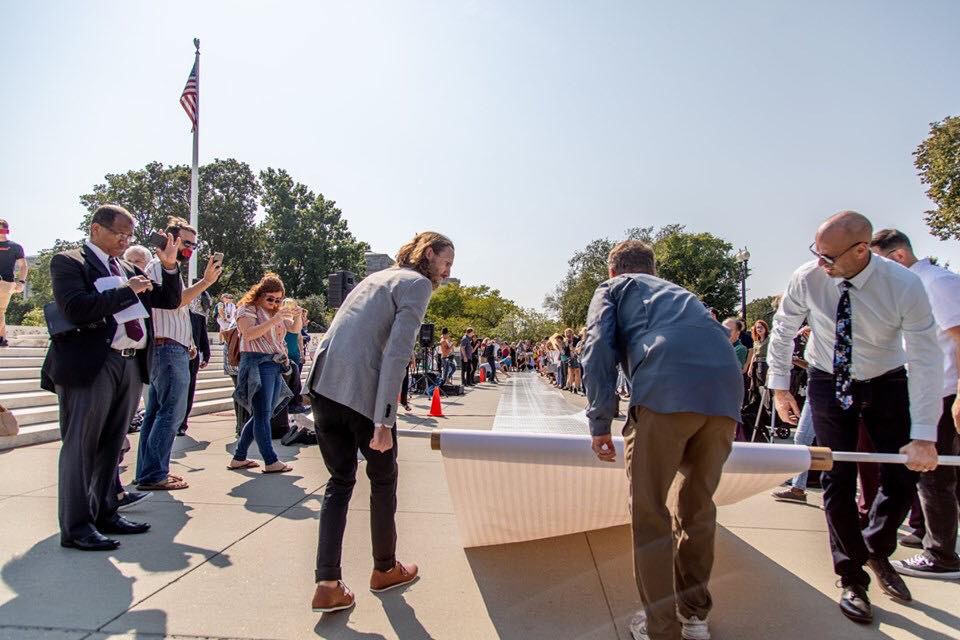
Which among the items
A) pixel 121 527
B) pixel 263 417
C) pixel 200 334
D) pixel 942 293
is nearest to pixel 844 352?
pixel 942 293

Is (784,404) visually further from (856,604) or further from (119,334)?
(119,334)

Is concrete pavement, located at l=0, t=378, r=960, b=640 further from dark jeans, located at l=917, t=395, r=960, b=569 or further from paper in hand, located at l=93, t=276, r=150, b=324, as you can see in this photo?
paper in hand, located at l=93, t=276, r=150, b=324

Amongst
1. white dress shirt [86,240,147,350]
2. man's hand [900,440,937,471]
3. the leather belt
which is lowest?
man's hand [900,440,937,471]

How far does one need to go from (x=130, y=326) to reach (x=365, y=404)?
74.8 inches

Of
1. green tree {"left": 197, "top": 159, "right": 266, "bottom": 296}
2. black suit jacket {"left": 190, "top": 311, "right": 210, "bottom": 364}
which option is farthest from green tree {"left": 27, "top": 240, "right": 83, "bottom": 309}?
black suit jacket {"left": 190, "top": 311, "right": 210, "bottom": 364}

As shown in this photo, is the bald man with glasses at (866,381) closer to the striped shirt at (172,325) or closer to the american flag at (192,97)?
the striped shirt at (172,325)

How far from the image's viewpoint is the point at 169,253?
3.93m

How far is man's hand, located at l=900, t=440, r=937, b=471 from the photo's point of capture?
2.66m

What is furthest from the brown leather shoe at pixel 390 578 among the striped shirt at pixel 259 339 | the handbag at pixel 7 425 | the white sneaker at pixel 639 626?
the striped shirt at pixel 259 339

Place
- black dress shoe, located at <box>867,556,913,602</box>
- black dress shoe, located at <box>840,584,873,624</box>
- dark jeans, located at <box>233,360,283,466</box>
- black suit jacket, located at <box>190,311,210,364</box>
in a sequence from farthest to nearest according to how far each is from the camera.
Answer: black suit jacket, located at <box>190,311,210,364</box> → dark jeans, located at <box>233,360,283,466</box> → black dress shoe, located at <box>867,556,913,602</box> → black dress shoe, located at <box>840,584,873,624</box>

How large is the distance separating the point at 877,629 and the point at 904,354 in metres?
1.33

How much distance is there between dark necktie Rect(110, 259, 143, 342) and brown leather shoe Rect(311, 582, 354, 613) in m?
2.04

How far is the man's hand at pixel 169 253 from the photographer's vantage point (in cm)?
390

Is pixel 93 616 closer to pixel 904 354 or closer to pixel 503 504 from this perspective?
pixel 503 504
